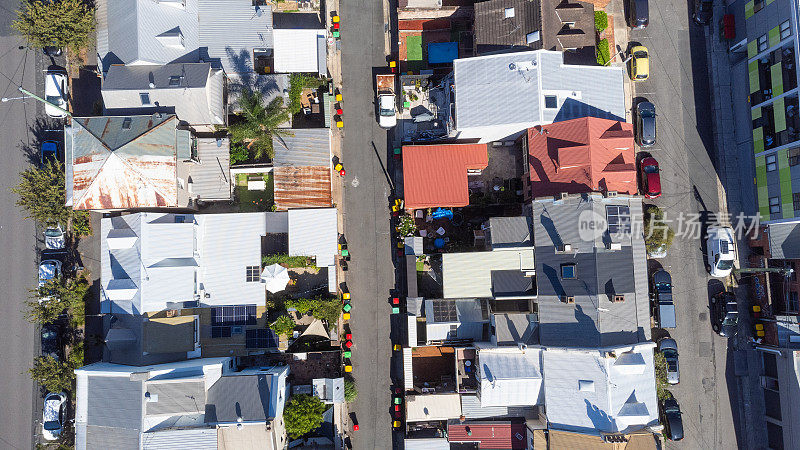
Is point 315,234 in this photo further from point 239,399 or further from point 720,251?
point 720,251

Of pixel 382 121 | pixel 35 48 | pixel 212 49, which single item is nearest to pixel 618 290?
pixel 382 121

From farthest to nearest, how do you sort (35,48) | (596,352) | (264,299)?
(35,48) < (264,299) < (596,352)

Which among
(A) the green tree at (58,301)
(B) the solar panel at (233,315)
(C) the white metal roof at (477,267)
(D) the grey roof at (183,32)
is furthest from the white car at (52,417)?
(C) the white metal roof at (477,267)

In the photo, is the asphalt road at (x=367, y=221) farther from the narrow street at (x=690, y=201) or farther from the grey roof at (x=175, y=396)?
the narrow street at (x=690, y=201)

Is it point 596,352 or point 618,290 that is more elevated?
point 618,290

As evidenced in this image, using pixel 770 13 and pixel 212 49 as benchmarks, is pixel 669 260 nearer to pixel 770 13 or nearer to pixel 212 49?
pixel 770 13

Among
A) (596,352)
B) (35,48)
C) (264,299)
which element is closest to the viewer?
(596,352)
